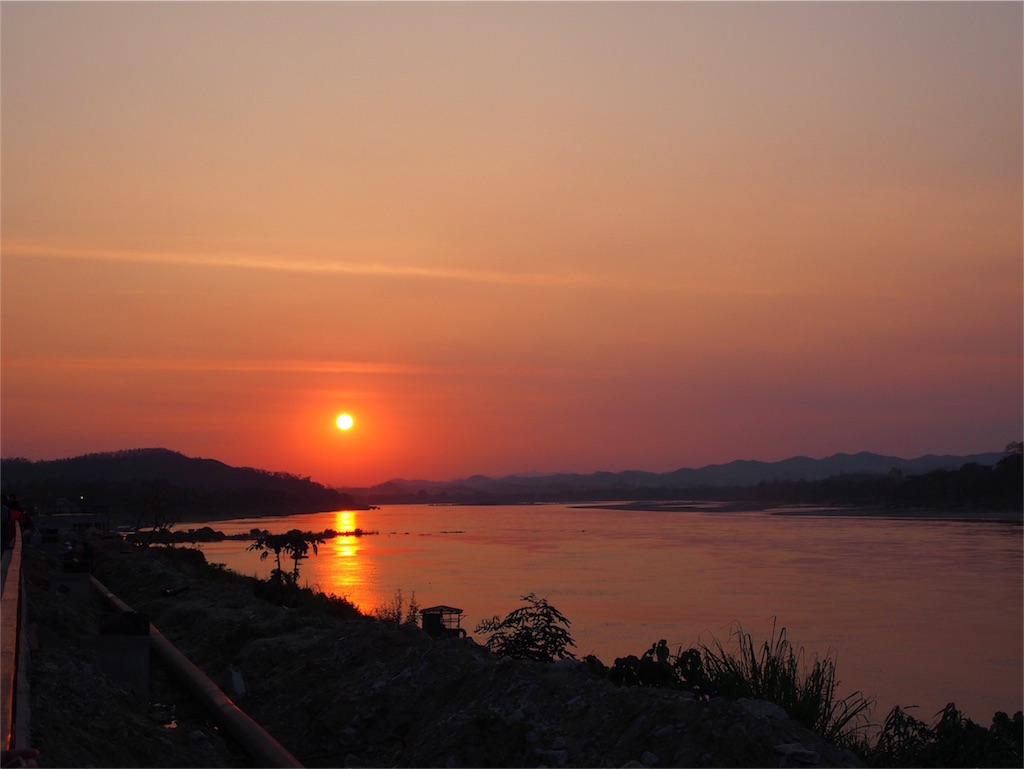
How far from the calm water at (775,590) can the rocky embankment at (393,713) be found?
8.65m

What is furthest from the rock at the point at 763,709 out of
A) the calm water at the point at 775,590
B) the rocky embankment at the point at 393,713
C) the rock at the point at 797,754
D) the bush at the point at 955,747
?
the calm water at the point at 775,590

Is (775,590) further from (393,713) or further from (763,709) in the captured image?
(763,709)

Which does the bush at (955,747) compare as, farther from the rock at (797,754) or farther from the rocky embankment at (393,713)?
the rock at (797,754)

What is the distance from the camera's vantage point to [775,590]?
34.5 m

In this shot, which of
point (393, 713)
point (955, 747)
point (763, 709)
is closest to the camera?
point (763, 709)

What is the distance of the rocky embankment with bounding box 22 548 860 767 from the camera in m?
7.52

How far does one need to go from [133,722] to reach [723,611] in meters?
22.5

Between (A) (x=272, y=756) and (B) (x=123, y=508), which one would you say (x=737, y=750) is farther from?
(B) (x=123, y=508)

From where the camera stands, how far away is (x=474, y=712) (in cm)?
Answer: 904

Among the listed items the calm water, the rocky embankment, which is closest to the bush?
the rocky embankment

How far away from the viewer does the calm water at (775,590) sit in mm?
20906

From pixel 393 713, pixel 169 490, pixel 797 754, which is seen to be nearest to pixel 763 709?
pixel 797 754

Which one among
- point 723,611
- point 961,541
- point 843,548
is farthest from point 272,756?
point 961,541

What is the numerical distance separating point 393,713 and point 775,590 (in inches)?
1058
